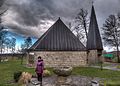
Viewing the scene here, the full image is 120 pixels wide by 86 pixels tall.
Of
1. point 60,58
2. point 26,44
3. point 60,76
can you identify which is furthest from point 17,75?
point 26,44

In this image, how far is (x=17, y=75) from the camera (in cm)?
1717

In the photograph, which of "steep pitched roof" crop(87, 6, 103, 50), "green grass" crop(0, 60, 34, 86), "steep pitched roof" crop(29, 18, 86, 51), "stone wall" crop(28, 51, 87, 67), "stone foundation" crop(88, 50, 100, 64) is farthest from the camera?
"steep pitched roof" crop(87, 6, 103, 50)

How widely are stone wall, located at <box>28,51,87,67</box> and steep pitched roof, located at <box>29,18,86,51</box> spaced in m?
0.63

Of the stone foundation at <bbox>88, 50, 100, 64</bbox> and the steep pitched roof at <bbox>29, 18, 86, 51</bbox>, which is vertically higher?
the steep pitched roof at <bbox>29, 18, 86, 51</bbox>

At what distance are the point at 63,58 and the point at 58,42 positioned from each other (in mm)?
2683

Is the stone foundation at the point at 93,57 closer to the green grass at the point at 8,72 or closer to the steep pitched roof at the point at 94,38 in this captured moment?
the steep pitched roof at the point at 94,38

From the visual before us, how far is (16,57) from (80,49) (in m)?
40.0

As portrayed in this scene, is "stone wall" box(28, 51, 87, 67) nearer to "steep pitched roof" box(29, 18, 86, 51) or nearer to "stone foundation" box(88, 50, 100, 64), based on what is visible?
"steep pitched roof" box(29, 18, 86, 51)

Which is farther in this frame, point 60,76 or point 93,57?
point 93,57

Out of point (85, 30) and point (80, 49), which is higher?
point (85, 30)

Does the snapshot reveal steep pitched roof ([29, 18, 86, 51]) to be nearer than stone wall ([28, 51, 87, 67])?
No

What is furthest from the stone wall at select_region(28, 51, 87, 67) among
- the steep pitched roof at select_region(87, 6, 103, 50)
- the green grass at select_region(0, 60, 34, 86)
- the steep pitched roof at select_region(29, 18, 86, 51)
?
the steep pitched roof at select_region(87, 6, 103, 50)

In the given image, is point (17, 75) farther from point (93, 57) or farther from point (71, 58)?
point (93, 57)

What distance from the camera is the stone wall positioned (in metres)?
32.0
